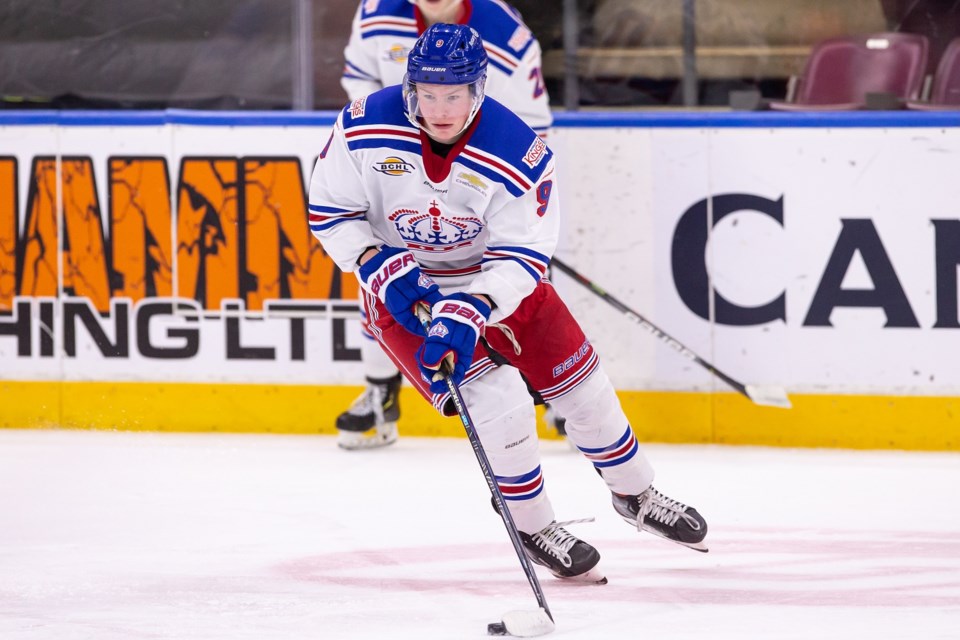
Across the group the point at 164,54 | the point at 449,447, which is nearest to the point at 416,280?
the point at 449,447

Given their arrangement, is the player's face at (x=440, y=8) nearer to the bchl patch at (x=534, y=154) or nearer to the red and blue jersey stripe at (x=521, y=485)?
the bchl patch at (x=534, y=154)

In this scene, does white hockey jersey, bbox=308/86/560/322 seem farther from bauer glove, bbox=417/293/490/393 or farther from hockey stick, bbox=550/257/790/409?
hockey stick, bbox=550/257/790/409

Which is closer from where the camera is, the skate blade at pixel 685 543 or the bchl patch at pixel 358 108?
the bchl patch at pixel 358 108

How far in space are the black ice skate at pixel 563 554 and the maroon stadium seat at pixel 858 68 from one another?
2.25 metres

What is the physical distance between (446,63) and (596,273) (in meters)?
1.84

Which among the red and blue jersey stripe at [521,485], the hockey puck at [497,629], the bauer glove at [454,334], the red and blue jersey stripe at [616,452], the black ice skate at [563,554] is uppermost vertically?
the bauer glove at [454,334]

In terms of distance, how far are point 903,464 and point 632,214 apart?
1.07 metres

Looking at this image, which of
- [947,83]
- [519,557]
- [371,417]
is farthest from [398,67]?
[519,557]

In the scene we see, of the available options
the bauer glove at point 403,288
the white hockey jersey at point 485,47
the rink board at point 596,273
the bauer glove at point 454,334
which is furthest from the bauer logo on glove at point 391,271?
the rink board at point 596,273

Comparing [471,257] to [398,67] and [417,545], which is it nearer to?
[417,545]

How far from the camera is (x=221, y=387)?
4.66 meters

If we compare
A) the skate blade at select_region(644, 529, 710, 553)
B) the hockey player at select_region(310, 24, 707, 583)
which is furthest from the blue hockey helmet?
the skate blade at select_region(644, 529, 710, 553)

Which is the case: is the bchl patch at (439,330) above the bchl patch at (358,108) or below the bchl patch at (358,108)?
below

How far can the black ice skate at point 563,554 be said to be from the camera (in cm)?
289
